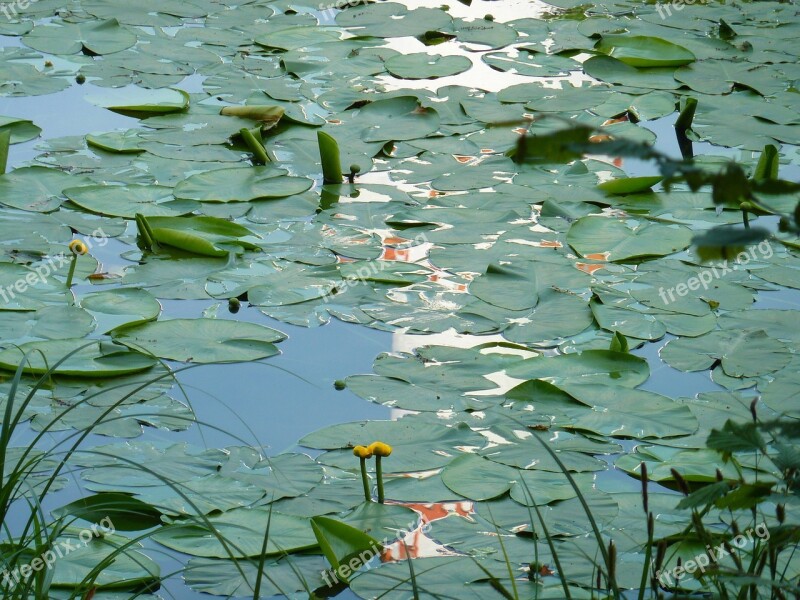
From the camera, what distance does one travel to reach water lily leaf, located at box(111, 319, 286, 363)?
2.36 m

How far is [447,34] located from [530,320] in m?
2.27

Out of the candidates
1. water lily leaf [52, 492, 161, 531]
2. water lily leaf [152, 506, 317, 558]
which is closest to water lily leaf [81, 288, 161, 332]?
water lily leaf [52, 492, 161, 531]

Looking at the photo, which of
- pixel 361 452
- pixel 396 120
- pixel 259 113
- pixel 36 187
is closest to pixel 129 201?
pixel 36 187

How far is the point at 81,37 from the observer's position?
4.18 meters

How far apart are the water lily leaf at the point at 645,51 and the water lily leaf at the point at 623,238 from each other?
1.37 metres

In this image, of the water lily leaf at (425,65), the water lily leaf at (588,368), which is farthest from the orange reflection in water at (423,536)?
the water lily leaf at (425,65)

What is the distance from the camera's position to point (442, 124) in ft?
11.8

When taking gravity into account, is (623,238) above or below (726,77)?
below

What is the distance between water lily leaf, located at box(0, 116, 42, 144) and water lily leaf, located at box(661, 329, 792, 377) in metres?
2.20

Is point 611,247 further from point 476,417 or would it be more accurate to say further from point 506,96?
point 506,96

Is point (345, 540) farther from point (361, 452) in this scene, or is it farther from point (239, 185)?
point (239, 185)

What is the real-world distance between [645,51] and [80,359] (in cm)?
279

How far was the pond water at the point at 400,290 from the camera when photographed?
1.95 m

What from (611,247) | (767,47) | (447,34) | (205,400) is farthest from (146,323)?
(767,47)
